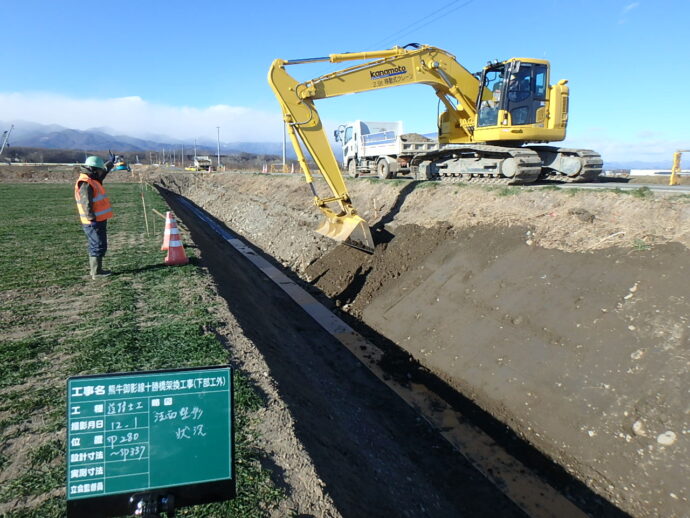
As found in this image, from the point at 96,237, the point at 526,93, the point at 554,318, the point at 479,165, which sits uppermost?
the point at 526,93

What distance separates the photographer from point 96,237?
7.11m

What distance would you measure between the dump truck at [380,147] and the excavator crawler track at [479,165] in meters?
0.49

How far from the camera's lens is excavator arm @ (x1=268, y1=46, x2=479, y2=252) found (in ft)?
34.0

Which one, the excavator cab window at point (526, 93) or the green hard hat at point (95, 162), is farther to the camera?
the excavator cab window at point (526, 93)

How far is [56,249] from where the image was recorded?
9.47m

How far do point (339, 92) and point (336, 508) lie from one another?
9552mm

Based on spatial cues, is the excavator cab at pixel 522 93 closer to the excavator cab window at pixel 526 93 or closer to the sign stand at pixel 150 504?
the excavator cab window at pixel 526 93

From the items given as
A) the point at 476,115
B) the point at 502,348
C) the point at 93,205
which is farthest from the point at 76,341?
the point at 476,115

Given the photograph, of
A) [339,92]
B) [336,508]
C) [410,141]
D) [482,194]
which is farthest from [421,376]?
[410,141]

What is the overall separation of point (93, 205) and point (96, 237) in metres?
0.52

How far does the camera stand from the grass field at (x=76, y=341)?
9.88 ft

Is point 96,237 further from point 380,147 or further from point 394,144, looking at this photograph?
point 380,147

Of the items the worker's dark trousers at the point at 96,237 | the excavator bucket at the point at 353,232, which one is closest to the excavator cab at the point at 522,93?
the excavator bucket at the point at 353,232

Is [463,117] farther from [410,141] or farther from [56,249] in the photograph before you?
[56,249]
